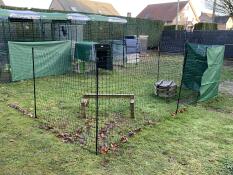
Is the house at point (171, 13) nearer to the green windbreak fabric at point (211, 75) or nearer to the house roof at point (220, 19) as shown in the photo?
the house roof at point (220, 19)

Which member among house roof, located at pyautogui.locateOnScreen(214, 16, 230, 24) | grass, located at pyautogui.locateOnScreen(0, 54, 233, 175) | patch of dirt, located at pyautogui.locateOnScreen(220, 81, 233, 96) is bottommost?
grass, located at pyautogui.locateOnScreen(0, 54, 233, 175)

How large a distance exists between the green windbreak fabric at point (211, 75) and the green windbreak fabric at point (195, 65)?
0.67 ft

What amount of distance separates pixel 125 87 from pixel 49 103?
3.01m

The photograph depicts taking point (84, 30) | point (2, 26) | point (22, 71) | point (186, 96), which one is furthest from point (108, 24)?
point (186, 96)

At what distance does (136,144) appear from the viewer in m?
5.29

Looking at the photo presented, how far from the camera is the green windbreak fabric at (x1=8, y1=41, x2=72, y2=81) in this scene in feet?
34.1

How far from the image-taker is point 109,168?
445 cm

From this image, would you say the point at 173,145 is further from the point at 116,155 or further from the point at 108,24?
the point at 108,24

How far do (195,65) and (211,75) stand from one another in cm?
58

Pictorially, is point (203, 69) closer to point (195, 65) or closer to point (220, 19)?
point (195, 65)

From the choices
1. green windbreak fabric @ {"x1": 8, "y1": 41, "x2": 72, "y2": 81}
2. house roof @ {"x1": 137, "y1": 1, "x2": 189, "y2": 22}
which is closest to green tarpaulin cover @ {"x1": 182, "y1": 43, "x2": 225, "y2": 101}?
green windbreak fabric @ {"x1": 8, "y1": 41, "x2": 72, "y2": 81}

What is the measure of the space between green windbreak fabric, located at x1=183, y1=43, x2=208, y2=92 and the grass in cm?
88

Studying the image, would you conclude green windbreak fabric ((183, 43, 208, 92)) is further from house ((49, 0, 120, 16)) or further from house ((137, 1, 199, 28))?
house ((137, 1, 199, 28))

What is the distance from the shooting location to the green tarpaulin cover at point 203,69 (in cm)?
820
